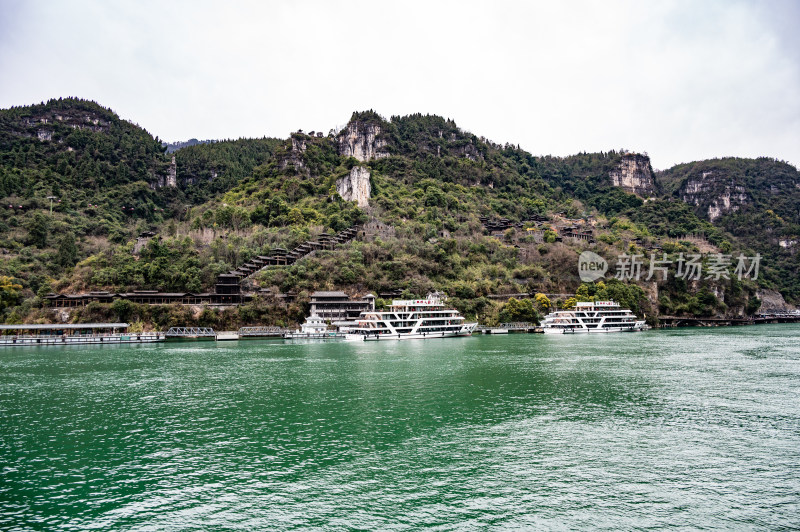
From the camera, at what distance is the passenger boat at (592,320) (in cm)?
7719

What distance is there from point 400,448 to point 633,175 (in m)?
181

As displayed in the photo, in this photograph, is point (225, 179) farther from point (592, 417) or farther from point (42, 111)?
point (592, 417)

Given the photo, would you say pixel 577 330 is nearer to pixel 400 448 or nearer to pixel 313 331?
pixel 313 331

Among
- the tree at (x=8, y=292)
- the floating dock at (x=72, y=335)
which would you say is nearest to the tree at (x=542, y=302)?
the floating dock at (x=72, y=335)

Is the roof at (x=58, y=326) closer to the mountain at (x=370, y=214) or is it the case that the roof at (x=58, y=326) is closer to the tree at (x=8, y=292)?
the mountain at (x=370, y=214)

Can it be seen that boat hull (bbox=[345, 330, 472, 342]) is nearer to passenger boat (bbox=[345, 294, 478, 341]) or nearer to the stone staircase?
passenger boat (bbox=[345, 294, 478, 341])

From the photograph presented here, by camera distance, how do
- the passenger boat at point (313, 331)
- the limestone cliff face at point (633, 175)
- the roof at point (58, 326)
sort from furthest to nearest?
1. the limestone cliff face at point (633, 175)
2. the passenger boat at point (313, 331)
3. the roof at point (58, 326)

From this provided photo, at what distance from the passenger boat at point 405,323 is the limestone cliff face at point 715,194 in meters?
143

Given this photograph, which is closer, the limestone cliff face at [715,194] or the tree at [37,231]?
the tree at [37,231]

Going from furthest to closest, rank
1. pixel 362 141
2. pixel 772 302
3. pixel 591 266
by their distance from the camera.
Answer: pixel 362 141 < pixel 772 302 < pixel 591 266

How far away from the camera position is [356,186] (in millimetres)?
110375

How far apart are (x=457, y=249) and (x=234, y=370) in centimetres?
6120

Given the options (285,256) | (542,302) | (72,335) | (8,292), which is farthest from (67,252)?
(542,302)

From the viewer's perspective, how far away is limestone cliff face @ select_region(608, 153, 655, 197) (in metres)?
175
